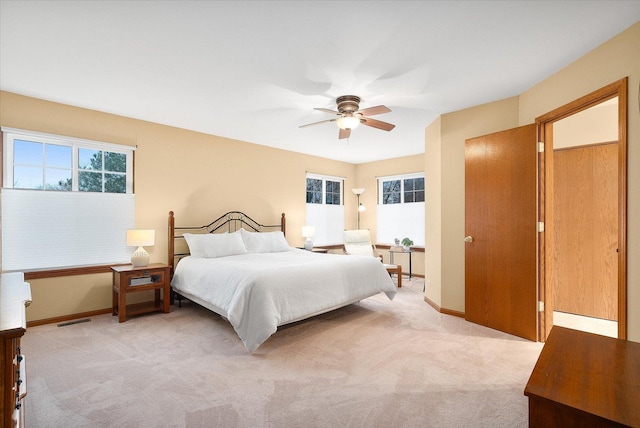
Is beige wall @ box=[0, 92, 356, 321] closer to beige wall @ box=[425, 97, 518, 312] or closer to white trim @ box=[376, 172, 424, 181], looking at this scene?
white trim @ box=[376, 172, 424, 181]

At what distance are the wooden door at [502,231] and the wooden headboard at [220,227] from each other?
3352mm

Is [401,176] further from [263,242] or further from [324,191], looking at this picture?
[263,242]

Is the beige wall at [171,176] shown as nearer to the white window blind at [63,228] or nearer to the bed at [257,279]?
the white window blind at [63,228]

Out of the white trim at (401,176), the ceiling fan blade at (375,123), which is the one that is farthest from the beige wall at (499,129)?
the white trim at (401,176)

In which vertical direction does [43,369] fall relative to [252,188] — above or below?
below

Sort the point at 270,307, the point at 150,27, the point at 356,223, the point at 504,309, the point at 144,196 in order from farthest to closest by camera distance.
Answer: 1. the point at 356,223
2. the point at 144,196
3. the point at 504,309
4. the point at 270,307
5. the point at 150,27

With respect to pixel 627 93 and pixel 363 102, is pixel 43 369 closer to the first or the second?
pixel 363 102

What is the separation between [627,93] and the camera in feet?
7.42

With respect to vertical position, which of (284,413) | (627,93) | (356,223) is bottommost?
(284,413)

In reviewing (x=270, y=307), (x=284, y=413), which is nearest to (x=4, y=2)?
(x=270, y=307)

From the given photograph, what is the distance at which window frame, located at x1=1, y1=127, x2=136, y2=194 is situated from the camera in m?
3.48

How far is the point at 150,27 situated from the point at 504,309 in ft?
13.6

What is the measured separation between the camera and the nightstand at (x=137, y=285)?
3.74 m

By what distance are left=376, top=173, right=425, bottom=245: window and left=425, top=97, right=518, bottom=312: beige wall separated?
92.3 inches
